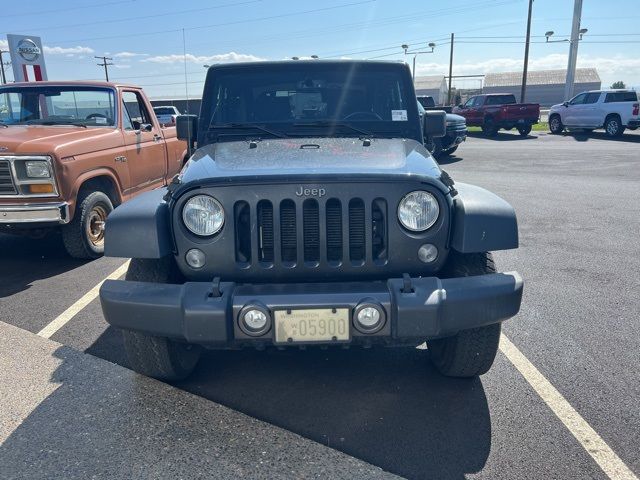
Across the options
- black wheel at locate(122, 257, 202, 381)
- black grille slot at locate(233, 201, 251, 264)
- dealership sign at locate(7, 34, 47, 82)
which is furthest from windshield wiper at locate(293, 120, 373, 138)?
dealership sign at locate(7, 34, 47, 82)

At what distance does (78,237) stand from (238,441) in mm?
3783

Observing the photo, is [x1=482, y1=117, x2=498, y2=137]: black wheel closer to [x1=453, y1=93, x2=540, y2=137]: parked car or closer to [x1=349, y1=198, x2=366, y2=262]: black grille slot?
[x1=453, y1=93, x2=540, y2=137]: parked car

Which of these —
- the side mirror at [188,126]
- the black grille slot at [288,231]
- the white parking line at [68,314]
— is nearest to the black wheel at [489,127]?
the side mirror at [188,126]

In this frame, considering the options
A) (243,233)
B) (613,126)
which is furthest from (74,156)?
(613,126)

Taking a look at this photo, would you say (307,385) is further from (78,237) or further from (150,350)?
(78,237)

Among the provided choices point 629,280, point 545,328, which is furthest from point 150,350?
point 629,280

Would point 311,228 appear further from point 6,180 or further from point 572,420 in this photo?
point 6,180

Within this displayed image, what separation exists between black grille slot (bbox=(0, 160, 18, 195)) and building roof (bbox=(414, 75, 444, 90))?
241 ft

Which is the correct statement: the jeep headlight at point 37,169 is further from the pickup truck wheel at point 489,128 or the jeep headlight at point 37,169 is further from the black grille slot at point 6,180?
the pickup truck wheel at point 489,128

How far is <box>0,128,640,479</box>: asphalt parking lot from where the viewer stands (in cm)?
261

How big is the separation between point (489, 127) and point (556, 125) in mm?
3386

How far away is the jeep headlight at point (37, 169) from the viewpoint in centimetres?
519

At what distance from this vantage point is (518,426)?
2.81m

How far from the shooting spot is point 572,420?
285 centimetres
